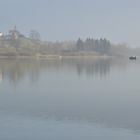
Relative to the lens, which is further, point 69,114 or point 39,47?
point 39,47

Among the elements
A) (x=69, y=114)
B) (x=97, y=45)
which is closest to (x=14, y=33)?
(x=97, y=45)

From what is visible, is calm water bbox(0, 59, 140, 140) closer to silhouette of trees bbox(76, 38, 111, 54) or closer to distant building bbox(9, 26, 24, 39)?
distant building bbox(9, 26, 24, 39)

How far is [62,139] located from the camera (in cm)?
1122

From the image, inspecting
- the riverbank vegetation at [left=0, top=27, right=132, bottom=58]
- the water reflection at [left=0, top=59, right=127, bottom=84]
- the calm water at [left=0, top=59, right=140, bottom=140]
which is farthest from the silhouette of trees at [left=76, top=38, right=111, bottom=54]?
the calm water at [left=0, top=59, right=140, bottom=140]

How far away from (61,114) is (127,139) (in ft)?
13.0

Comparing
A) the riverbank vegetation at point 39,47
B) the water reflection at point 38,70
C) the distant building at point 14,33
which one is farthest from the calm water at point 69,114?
the distant building at point 14,33

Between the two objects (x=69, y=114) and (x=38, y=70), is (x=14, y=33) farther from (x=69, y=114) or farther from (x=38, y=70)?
(x=69, y=114)

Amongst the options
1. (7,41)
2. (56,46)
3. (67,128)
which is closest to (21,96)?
(67,128)

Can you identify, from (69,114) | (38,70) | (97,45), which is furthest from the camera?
(97,45)

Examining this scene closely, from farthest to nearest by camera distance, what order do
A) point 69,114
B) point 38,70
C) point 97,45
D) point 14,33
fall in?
point 97,45 → point 14,33 → point 38,70 → point 69,114

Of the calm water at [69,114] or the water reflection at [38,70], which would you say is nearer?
the calm water at [69,114]

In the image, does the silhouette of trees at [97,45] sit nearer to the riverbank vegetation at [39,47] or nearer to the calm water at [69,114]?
the riverbank vegetation at [39,47]

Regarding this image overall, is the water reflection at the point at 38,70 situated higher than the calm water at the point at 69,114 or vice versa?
the calm water at the point at 69,114

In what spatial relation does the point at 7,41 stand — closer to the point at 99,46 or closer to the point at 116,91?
the point at 99,46
